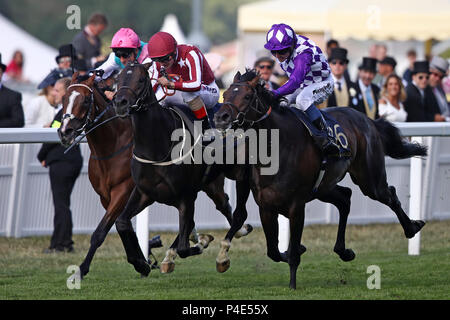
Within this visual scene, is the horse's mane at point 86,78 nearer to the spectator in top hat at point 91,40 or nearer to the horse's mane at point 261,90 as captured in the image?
the horse's mane at point 261,90

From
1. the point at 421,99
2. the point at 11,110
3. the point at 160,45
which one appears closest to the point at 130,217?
the point at 160,45

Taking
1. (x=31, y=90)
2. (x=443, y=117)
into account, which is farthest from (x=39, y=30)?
(x=443, y=117)

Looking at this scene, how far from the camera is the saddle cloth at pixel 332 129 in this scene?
27.1 ft

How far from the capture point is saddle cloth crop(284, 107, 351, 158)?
8273 mm

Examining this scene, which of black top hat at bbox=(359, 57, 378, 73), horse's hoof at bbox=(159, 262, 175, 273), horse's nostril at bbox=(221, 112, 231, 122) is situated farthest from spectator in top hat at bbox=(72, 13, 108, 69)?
horse's nostril at bbox=(221, 112, 231, 122)

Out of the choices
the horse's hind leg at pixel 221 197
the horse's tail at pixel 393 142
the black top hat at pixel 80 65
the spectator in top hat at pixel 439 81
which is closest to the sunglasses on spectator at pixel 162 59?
the horse's hind leg at pixel 221 197

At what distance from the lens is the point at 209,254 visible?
10672 millimetres

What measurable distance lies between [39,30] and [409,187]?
4518cm

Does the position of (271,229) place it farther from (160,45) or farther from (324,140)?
(160,45)

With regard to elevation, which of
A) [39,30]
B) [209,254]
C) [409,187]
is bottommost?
[209,254]

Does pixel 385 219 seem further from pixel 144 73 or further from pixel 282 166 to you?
pixel 144 73

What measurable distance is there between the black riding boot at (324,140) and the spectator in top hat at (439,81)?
18.8 feet

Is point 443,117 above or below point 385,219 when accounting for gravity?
above

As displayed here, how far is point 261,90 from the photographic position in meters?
7.94
